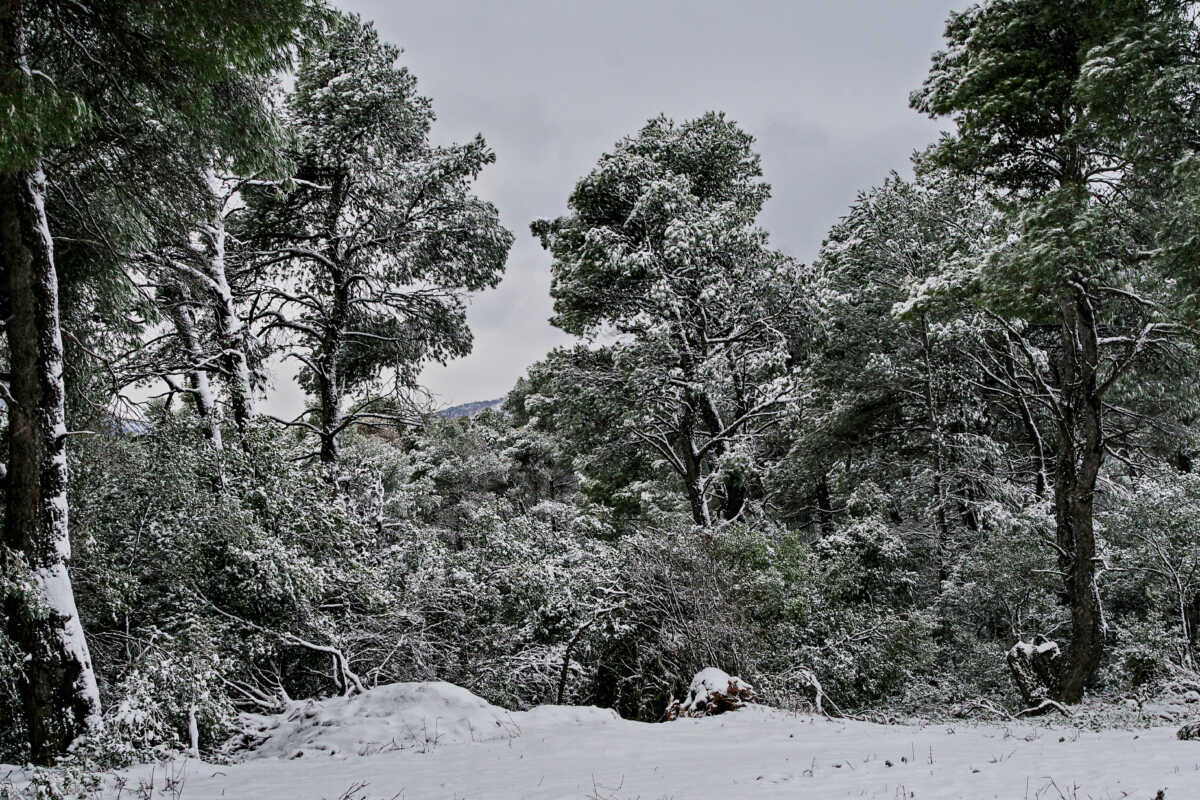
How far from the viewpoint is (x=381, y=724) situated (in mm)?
6020

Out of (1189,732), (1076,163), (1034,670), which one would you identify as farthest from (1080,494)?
(1189,732)

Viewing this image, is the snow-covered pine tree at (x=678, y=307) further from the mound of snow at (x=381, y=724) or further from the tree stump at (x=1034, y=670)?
the mound of snow at (x=381, y=724)


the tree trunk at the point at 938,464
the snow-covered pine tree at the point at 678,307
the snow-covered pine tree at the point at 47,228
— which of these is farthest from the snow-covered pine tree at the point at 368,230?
the tree trunk at the point at 938,464

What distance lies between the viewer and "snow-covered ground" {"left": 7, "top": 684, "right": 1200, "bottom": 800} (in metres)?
3.89

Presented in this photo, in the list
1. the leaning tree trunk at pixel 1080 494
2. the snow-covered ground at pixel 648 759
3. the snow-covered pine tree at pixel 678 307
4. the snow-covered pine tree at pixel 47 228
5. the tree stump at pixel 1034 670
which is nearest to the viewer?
the snow-covered ground at pixel 648 759

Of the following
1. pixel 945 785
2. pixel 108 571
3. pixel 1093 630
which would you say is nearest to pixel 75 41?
pixel 108 571

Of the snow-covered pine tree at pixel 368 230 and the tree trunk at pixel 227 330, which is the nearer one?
the tree trunk at pixel 227 330

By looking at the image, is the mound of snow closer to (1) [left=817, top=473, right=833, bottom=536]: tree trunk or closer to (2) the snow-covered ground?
(2) the snow-covered ground

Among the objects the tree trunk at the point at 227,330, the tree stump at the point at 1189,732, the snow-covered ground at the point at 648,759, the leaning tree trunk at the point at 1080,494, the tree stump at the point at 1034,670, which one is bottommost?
the tree stump at the point at 1034,670

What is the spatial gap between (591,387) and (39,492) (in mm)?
9232

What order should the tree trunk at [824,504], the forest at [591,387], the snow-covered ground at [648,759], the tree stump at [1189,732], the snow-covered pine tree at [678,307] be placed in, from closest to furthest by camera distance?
the snow-covered ground at [648,759] < the tree stump at [1189,732] < the forest at [591,387] < the snow-covered pine tree at [678,307] < the tree trunk at [824,504]

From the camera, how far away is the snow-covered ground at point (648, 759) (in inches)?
153

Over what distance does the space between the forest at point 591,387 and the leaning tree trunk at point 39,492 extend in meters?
0.02

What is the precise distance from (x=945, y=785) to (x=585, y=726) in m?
3.34
